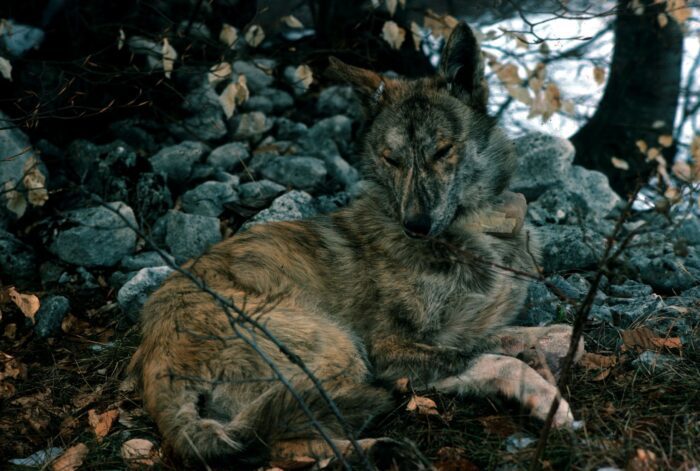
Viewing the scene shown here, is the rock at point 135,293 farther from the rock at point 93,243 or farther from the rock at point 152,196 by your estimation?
the rock at point 152,196

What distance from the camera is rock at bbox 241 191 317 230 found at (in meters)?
5.66

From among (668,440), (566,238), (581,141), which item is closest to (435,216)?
(668,440)

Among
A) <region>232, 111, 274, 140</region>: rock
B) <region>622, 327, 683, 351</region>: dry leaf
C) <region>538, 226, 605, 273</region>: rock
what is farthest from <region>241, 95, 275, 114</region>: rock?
<region>622, 327, 683, 351</region>: dry leaf

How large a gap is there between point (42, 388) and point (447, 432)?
8.14 ft

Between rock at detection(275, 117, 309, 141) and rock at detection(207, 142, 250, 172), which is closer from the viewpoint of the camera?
rock at detection(207, 142, 250, 172)

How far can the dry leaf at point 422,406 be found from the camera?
3.42 metres

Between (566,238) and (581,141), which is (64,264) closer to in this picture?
(566,238)

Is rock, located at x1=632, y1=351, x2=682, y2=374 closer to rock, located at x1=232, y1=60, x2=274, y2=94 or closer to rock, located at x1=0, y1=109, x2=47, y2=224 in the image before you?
rock, located at x1=0, y1=109, x2=47, y2=224

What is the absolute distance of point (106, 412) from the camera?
3.82 meters

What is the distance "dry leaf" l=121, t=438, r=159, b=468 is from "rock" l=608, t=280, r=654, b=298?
3249 mm

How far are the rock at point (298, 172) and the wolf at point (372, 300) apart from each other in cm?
189

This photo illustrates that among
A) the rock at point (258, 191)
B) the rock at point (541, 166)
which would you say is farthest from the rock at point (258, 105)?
the rock at point (541, 166)

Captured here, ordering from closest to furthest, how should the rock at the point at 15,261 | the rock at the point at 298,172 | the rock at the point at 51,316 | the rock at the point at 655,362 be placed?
1. the rock at the point at 655,362
2. the rock at the point at 51,316
3. the rock at the point at 15,261
4. the rock at the point at 298,172

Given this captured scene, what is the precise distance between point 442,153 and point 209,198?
108 inches
